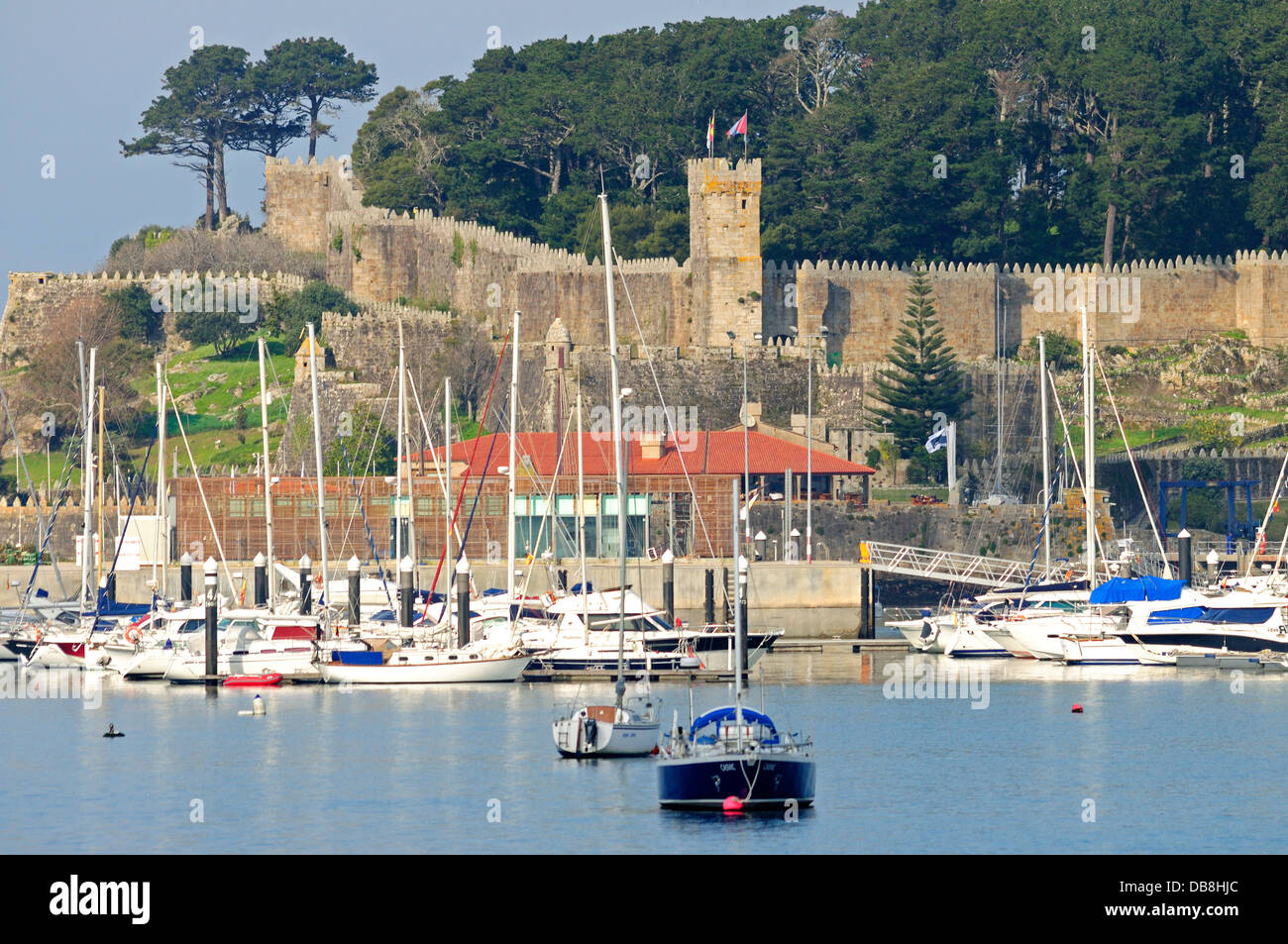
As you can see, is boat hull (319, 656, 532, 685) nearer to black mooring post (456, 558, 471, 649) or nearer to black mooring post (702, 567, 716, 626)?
black mooring post (456, 558, 471, 649)

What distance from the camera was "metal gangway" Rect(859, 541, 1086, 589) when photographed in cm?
6550

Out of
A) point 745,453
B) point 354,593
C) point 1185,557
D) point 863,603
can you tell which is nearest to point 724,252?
point 745,453

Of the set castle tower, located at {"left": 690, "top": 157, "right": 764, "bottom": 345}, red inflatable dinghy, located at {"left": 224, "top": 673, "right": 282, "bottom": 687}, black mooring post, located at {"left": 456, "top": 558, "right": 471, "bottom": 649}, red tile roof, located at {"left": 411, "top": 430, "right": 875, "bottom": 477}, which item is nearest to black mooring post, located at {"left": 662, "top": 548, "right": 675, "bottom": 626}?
red tile roof, located at {"left": 411, "top": 430, "right": 875, "bottom": 477}

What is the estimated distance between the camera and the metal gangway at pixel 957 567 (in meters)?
65.5

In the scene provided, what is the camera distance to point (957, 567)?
69875mm

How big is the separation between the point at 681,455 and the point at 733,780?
32.4 metres

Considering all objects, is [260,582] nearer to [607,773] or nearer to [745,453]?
[745,453]

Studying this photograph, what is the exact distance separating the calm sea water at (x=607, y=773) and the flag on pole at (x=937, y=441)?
81.9 feet

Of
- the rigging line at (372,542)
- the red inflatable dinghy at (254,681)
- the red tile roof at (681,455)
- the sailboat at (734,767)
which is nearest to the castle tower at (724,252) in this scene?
the red tile roof at (681,455)

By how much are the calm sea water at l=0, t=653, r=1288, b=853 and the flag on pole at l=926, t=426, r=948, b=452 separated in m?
25.0

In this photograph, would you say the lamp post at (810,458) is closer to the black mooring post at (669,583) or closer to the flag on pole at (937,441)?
the flag on pole at (937,441)
